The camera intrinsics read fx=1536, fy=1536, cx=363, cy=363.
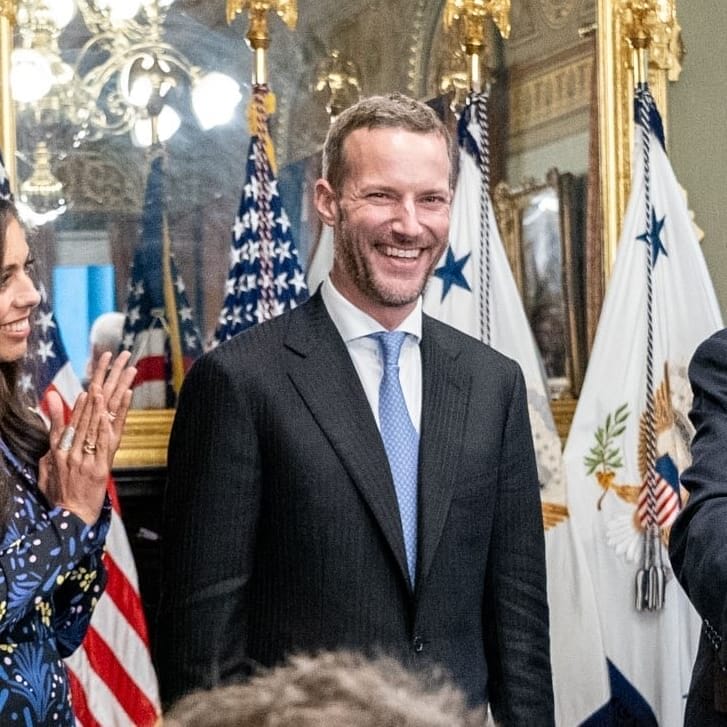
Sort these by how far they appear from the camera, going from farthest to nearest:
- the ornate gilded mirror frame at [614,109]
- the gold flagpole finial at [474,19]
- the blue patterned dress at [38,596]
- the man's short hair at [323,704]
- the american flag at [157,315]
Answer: the ornate gilded mirror frame at [614,109], the gold flagpole finial at [474,19], the american flag at [157,315], the blue patterned dress at [38,596], the man's short hair at [323,704]

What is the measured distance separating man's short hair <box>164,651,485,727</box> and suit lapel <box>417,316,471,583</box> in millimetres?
1666

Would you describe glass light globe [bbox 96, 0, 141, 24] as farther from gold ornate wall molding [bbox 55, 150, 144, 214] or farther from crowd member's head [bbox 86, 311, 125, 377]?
crowd member's head [bbox 86, 311, 125, 377]

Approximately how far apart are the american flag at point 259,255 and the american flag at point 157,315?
4.9 inches

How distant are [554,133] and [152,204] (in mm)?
1330

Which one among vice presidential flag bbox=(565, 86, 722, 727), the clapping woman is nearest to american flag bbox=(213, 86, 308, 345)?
vice presidential flag bbox=(565, 86, 722, 727)

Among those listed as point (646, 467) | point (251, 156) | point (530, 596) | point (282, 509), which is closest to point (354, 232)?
point (282, 509)

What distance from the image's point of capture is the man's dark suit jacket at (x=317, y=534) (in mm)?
2719

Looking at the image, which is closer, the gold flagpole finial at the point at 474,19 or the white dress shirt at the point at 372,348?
the white dress shirt at the point at 372,348

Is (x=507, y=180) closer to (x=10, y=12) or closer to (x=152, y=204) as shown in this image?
(x=152, y=204)

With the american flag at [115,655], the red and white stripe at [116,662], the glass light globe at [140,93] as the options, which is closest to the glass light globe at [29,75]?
the glass light globe at [140,93]

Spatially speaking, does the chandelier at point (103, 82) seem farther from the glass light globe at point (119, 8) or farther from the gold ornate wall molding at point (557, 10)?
the gold ornate wall molding at point (557, 10)

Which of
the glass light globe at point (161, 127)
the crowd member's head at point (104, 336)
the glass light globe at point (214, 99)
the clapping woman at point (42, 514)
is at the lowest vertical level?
the clapping woman at point (42, 514)

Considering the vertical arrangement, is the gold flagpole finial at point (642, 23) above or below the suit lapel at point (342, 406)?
above

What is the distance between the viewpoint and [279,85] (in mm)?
4523
